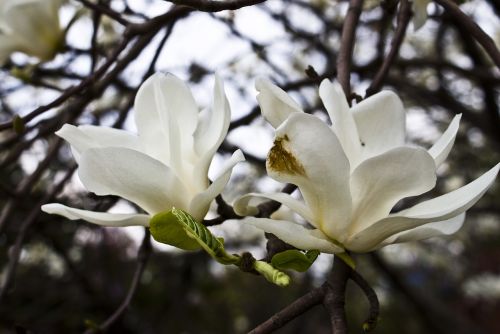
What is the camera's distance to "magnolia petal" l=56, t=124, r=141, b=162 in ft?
1.69

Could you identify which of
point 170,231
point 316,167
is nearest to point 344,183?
point 316,167

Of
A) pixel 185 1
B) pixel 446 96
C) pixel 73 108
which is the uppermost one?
pixel 185 1

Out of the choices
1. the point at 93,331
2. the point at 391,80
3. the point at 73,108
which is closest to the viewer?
the point at 93,331

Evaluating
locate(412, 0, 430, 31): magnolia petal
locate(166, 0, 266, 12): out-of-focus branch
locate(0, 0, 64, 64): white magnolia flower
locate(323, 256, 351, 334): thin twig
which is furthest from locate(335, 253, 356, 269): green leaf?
locate(0, 0, 64, 64): white magnolia flower

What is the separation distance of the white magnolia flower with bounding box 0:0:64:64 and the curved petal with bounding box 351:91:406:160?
0.60 m

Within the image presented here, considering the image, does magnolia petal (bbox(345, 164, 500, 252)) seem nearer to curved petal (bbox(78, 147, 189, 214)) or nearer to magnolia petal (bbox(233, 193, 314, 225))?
magnolia petal (bbox(233, 193, 314, 225))

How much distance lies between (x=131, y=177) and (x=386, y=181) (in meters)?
0.19

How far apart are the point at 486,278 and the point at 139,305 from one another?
217 cm

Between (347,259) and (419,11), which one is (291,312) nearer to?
(347,259)

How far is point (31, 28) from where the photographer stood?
0.95m

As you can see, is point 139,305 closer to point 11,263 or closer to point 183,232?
point 11,263

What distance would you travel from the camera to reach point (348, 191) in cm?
46

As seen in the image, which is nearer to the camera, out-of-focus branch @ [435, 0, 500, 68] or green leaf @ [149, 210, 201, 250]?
green leaf @ [149, 210, 201, 250]

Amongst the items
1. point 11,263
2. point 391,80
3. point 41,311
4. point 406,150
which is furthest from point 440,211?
point 41,311
